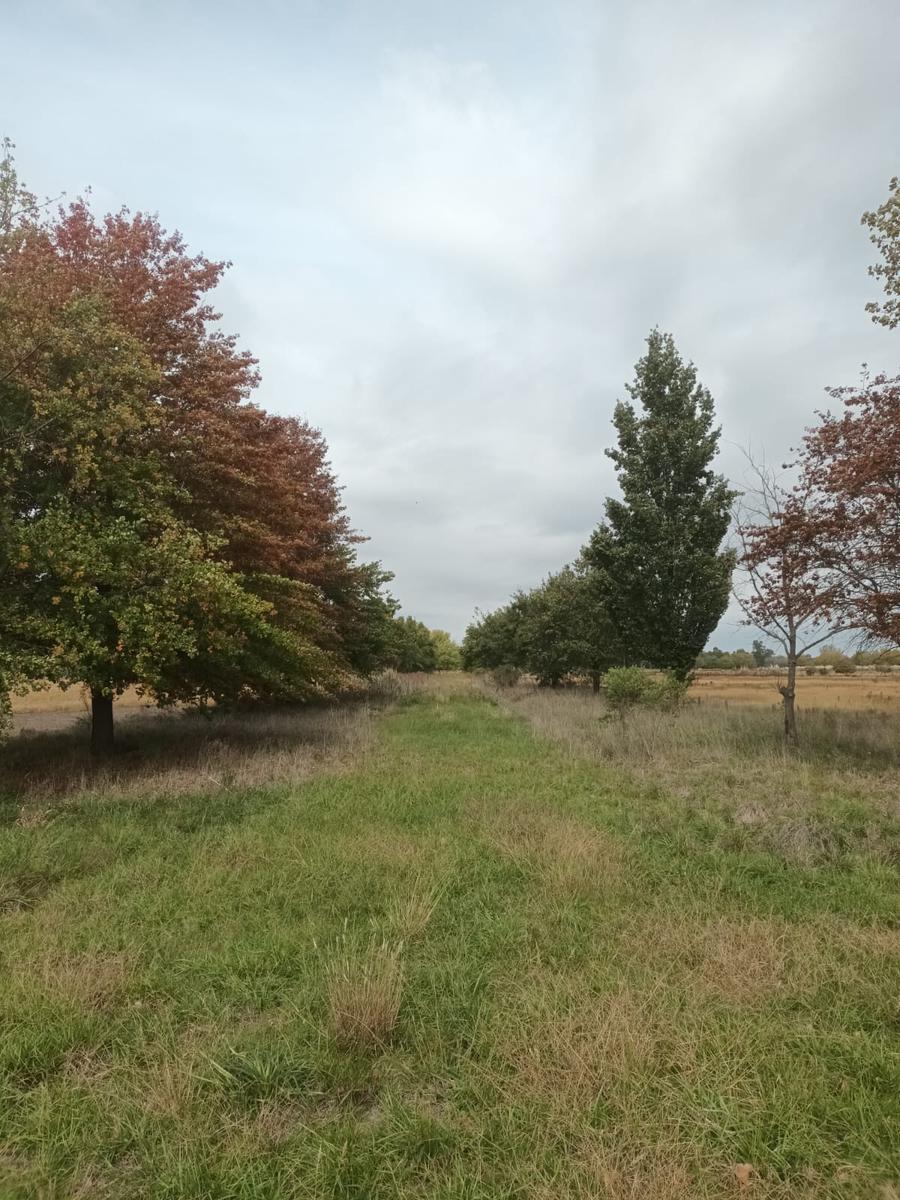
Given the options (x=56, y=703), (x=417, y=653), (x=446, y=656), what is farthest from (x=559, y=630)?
(x=446, y=656)

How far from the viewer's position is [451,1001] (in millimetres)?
3832

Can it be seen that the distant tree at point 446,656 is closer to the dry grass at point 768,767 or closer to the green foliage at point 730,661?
the green foliage at point 730,661

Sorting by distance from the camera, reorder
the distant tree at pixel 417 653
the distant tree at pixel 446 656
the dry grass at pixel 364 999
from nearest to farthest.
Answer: the dry grass at pixel 364 999, the distant tree at pixel 417 653, the distant tree at pixel 446 656

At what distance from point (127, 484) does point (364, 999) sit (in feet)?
31.5

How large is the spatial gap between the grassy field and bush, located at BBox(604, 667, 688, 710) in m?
11.8

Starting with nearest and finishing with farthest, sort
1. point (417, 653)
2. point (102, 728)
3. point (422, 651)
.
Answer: point (102, 728)
point (417, 653)
point (422, 651)

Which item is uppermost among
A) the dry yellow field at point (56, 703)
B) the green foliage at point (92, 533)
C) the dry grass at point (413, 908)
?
the green foliage at point (92, 533)

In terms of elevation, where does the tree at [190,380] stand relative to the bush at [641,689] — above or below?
above

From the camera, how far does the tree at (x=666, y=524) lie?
20938mm

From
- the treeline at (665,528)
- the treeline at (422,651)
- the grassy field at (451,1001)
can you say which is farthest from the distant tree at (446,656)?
the grassy field at (451,1001)

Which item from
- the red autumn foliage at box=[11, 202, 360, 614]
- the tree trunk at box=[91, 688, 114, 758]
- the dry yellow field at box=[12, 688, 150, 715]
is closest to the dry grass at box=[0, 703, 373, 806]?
the tree trunk at box=[91, 688, 114, 758]

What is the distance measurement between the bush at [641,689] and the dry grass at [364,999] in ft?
56.4

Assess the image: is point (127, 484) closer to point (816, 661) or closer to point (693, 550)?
point (693, 550)

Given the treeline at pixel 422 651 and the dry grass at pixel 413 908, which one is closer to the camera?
the dry grass at pixel 413 908
